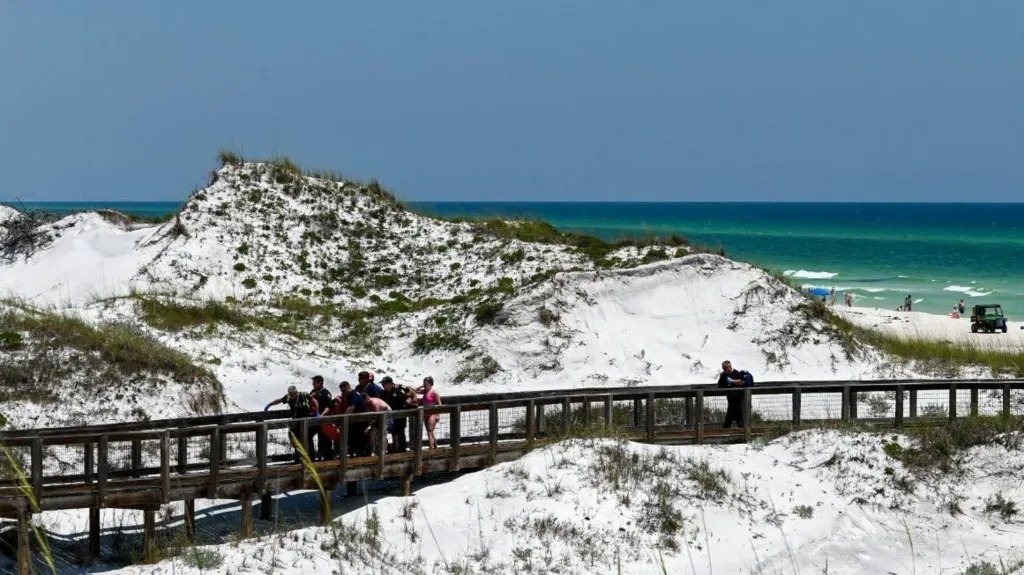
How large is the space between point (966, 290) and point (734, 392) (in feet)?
238

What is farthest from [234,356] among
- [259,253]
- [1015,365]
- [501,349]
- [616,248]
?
[1015,365]

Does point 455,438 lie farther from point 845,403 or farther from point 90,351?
point 90,351

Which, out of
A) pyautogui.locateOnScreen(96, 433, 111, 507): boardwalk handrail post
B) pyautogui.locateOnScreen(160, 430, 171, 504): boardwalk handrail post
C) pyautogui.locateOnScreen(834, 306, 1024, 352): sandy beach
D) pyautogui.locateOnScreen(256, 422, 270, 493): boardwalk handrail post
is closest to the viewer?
pyautogui.locateOnScreen(96, 433, 111, 507): boardwalk handrail post

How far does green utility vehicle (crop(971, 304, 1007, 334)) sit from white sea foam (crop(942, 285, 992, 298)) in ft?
98.9

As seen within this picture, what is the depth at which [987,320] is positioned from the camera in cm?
5731

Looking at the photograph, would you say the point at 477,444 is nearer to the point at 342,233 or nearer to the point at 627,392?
the point at 627,392

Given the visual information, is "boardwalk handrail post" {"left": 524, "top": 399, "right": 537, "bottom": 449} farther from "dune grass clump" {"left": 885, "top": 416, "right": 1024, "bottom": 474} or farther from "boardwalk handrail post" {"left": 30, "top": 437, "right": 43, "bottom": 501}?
"boardwalk handrail post" {"left": 30, "top": 437, "right": 43, "bottom": 501}

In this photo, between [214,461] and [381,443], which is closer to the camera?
[214,461]

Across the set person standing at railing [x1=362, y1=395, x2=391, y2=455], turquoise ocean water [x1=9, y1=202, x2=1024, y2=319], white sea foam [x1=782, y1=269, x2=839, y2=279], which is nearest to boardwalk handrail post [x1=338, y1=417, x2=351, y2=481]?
person standing at railing [x1=362, y1=395, x2=391, y2=455]

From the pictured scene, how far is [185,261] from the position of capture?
42062mm

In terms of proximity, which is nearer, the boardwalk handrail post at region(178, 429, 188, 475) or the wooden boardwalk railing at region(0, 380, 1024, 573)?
the wooden boardwalk railing at region(0, 380, 1024, 573)

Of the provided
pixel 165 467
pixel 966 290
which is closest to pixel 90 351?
pixel 165 467

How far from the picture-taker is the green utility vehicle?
56969 mm

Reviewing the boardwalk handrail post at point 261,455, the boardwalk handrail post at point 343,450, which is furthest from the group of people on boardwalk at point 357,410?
the boardwalk handrail post at point 261,455
